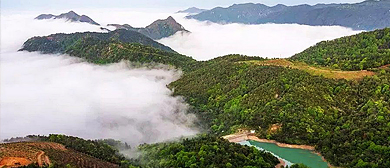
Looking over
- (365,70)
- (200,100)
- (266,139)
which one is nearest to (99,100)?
(200,100)

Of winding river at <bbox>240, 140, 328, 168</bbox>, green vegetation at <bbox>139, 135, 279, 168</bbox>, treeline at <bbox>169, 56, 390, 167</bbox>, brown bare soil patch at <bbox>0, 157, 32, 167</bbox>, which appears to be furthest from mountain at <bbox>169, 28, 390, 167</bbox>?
brown bare soil patch at <bbox>0, 157, 32, 167</bbox>

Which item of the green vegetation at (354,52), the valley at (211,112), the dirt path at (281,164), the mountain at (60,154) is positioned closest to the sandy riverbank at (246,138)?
the valley at (211,112)

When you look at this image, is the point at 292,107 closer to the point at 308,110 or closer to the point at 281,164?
the point at 308,110

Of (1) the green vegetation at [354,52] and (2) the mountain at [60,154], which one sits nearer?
(2) the mountain at [60,154]

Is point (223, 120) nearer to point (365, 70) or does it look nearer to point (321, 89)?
point (321, 89)

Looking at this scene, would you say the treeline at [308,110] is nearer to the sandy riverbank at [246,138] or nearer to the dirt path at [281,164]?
the sandy riverbank at [246,138]

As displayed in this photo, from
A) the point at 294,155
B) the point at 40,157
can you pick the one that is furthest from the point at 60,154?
the point at 294,155
